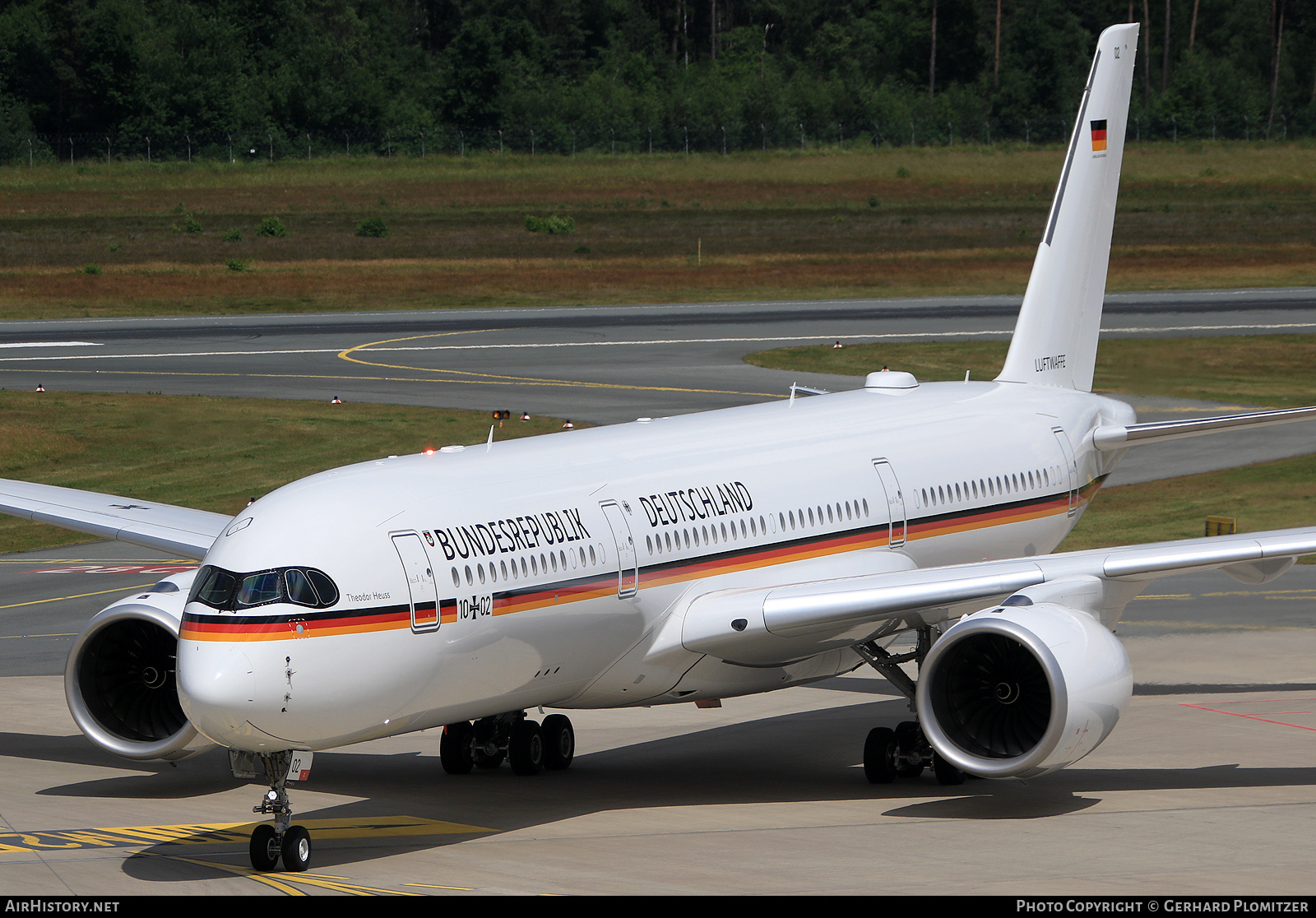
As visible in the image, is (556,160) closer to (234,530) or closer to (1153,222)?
(1153,222)

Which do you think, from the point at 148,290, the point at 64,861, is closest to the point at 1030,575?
the point at 64,861

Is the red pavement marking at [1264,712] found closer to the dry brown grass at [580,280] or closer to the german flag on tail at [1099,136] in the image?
the german flag on tail at [1099,136]

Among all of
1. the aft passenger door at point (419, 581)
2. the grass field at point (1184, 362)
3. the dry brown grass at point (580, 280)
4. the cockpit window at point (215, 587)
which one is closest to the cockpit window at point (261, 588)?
the cockpit window at point (215, 587)

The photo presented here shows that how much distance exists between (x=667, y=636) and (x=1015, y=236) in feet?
313

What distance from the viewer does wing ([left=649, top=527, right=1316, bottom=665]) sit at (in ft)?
69.2

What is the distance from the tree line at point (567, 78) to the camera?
15525 cm

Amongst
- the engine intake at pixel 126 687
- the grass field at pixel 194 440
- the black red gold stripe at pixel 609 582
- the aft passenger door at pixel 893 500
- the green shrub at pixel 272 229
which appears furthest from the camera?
the green shrub at pixel 272 229

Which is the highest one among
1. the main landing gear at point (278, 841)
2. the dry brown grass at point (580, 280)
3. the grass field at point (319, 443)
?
the main landing gear at point (278, 841)

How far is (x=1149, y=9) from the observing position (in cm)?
19212

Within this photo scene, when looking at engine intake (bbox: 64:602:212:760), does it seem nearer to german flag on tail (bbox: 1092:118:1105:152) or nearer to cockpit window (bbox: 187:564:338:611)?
cockpit window (bbox: 187:564:338:611)

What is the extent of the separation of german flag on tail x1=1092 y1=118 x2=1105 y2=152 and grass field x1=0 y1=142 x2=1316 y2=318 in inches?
2417

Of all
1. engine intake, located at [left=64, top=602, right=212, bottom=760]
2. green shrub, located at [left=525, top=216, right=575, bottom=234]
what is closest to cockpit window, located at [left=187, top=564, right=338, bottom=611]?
engine intake, located at [left=64, top=602, right=212, bottom=760]

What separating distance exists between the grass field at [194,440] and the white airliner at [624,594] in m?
19.6

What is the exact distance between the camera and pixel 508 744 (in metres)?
23.2
